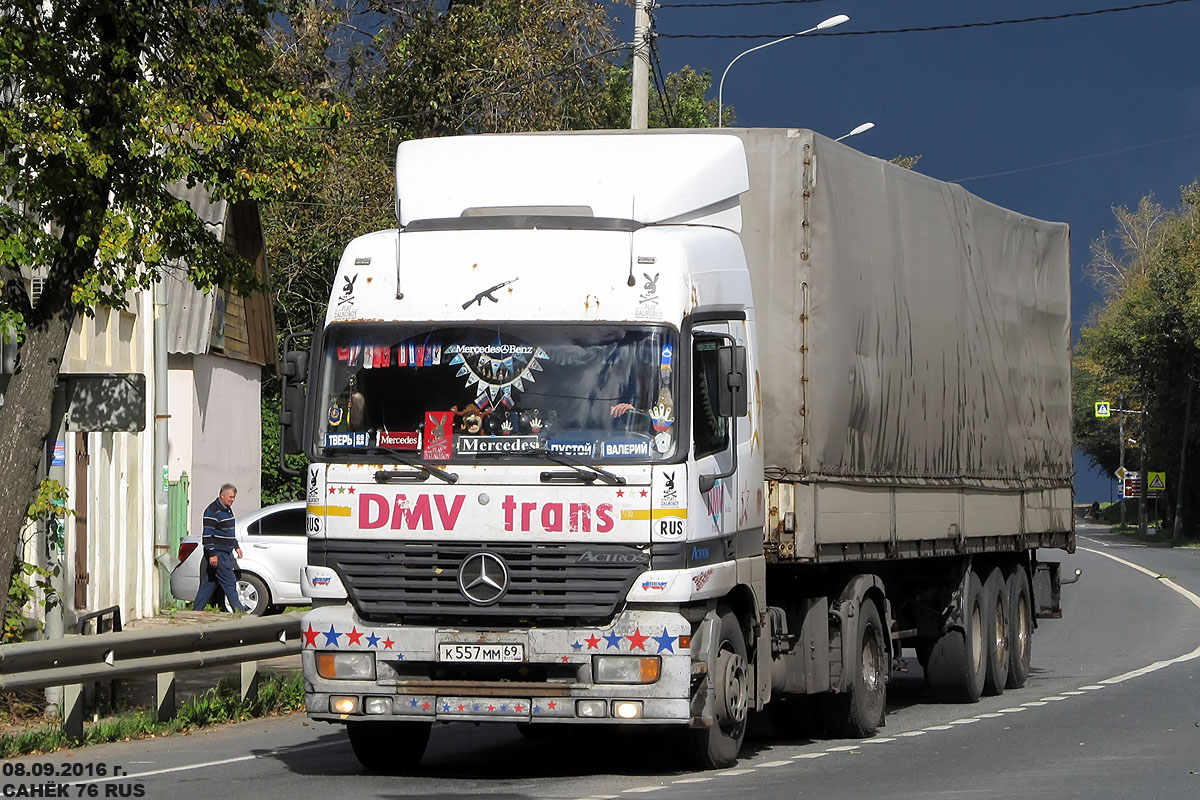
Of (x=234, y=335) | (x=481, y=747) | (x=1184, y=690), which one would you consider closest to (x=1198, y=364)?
(x=234, y=335)

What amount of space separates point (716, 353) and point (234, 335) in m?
22.5

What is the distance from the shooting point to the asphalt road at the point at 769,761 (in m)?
10.4

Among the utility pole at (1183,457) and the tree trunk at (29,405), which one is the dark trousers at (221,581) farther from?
the utility pole at (1183,457)

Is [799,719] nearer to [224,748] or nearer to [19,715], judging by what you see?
[224,748]

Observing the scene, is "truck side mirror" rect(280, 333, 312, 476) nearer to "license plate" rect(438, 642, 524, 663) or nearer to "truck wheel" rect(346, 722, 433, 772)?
"license plate" rect(438, 642, 524, 663)

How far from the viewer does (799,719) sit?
45.0 ft

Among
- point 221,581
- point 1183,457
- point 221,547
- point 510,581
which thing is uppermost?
point 1183,457

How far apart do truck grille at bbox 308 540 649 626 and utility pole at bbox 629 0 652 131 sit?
547 inches

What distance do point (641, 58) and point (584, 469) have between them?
48.4ft

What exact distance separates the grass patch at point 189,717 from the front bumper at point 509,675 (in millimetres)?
2849

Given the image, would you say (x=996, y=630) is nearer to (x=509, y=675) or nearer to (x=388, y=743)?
(x=388, y=743)

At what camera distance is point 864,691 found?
13.4m

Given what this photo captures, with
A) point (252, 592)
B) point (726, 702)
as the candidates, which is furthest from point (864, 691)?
point (252, 592)

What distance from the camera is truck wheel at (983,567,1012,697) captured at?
55.6 feet
